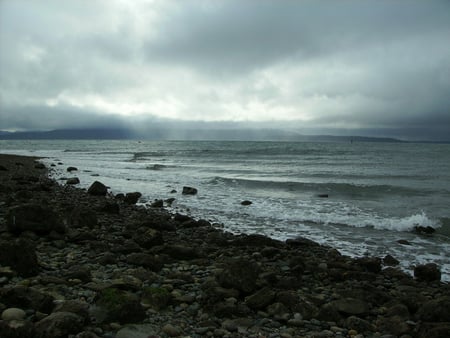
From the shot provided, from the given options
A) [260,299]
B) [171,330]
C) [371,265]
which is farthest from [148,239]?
[371,265]

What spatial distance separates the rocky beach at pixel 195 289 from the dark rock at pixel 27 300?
0.04 ft

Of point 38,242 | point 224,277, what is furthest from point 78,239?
point 224,277

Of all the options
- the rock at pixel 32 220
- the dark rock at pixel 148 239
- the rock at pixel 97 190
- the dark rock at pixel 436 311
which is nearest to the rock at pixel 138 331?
the dark rock at pixel 436 311

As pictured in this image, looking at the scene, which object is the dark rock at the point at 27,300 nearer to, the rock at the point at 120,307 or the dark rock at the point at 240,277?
the rock at the point at 120,307

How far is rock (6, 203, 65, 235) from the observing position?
877 centimetres

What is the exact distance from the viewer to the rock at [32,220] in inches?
345

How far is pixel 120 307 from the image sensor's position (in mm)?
4562

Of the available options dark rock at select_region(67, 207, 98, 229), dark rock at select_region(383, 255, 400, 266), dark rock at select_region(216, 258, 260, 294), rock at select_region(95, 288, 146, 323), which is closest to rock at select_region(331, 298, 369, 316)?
dark rock at select_region(216, 258, 260, 294)

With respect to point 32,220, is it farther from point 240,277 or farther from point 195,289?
point 240,277

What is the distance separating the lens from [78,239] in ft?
28.6

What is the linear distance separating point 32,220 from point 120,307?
555cm

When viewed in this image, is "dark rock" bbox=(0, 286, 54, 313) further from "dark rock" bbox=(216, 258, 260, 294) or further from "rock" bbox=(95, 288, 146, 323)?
"dark rock" bbox=(216, 258, 260, 294)

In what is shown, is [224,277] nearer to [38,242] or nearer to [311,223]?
[38,242]

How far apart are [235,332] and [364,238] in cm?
837
